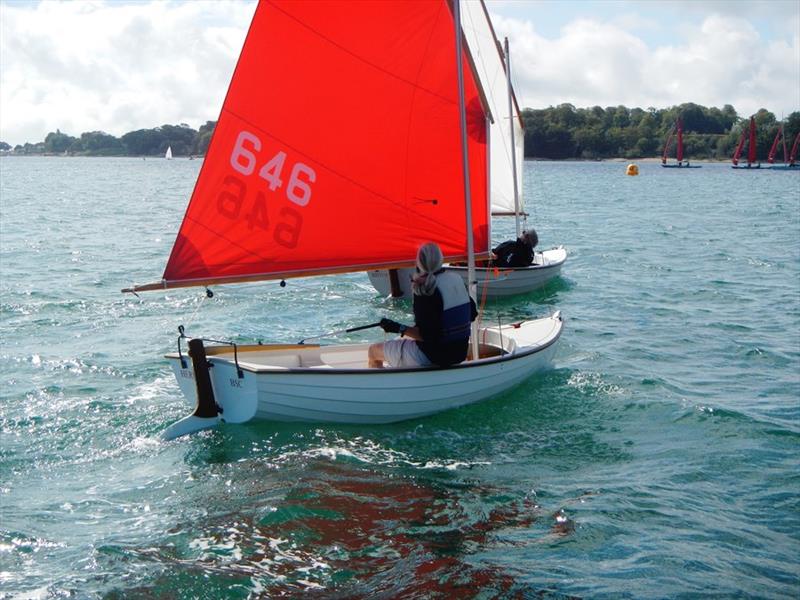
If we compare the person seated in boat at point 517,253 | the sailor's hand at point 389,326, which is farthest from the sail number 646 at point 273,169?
the person seated in boat at point 517,253

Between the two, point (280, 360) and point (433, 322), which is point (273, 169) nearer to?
point (280, 360)

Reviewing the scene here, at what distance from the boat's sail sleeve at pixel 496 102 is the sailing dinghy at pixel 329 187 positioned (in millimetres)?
9000

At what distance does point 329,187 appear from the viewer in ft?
36.1

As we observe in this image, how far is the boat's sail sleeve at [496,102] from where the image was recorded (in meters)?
20.0

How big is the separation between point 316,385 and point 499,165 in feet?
45.0

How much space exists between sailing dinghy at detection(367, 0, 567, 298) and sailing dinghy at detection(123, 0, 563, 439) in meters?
6.49

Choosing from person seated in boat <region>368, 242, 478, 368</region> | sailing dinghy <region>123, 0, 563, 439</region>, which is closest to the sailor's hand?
A: person seated in boat <region>368, 242, 478, 368</region>

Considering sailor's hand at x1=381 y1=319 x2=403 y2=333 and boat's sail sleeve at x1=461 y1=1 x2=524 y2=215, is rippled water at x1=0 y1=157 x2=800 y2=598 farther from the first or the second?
boat's sail sleeve at x1=461 y1=1 x2=524 y2=215

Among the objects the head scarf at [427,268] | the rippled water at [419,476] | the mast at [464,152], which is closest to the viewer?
the rippled water at [419,476]

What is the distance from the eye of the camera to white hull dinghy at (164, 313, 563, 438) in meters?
10.1

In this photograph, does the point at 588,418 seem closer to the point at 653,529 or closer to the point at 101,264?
the point at 653,529

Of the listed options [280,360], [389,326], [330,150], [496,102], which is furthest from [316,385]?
[496,102]

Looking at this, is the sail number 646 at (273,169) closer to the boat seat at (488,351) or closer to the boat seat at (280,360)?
the boat seat at (280,360)

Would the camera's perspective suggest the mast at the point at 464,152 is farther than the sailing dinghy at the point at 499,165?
No
